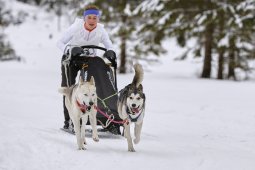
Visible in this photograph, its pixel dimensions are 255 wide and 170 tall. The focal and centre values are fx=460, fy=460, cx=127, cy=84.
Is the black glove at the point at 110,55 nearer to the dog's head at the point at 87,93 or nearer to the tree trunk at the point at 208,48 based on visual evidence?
the dog's head at the point at 87,93

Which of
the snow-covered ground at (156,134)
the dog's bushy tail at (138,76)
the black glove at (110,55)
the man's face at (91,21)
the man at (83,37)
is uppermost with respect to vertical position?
the man's face at (91,21)

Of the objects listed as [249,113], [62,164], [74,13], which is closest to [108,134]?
[62,164]

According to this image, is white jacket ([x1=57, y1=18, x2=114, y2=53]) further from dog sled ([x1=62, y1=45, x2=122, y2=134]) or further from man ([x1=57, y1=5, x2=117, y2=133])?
dog sled ([x1=62, y1=45, x2=122, y2=134])

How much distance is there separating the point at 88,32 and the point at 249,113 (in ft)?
18.4

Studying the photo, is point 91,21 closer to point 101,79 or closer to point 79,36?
point 79,36

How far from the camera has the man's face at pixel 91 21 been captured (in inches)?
239

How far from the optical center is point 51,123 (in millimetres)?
7859

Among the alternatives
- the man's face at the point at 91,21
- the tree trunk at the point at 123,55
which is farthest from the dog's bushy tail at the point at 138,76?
the tree trunk at the point at 123,55

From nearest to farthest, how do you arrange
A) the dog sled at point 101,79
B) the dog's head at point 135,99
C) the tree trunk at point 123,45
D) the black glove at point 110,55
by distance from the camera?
the dog's head at point 135,99 → the black glove at point 110,55 → the dog sled at point 101,79 → the tree trunk at point 123,45

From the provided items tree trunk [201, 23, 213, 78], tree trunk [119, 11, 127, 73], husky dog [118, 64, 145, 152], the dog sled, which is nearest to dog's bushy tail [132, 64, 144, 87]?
husky dog [118, 64, 145, 152]

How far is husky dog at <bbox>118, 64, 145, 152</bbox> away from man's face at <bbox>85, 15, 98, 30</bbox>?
991mm

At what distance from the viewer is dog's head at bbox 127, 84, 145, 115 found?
5305mm

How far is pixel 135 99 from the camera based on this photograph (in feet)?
17.4

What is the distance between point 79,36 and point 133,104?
1.55 meters
